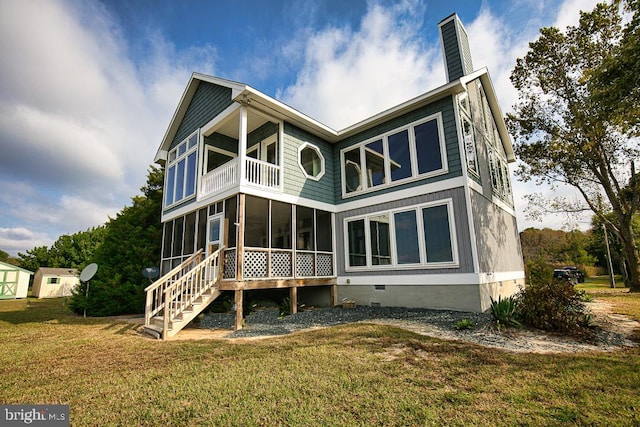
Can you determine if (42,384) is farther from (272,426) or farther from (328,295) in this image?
(328,295)

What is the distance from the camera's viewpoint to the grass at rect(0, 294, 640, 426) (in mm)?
3046

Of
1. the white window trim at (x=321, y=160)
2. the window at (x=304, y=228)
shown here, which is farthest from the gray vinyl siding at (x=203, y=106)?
the window at (x=304, y=228)

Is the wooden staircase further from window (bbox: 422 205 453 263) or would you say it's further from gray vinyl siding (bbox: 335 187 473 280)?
window (bbox: 422 205 453 263)

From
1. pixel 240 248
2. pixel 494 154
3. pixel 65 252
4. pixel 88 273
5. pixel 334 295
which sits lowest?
pixel 334 295

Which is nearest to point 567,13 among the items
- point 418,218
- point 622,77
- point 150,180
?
point 622,77

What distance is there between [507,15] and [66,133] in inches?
760

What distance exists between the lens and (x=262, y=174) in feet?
32.6

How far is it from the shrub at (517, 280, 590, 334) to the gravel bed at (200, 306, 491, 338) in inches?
37.2

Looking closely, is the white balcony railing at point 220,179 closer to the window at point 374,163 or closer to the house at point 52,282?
the window at point 374,163

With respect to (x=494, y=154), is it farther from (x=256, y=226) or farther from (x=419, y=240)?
(x=256, y=226)

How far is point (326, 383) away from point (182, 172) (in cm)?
1177

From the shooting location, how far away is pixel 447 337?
6.25 meters

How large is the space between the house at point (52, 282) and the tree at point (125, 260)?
65.4 feet

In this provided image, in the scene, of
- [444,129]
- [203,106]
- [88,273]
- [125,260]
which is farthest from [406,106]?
[88,273]
